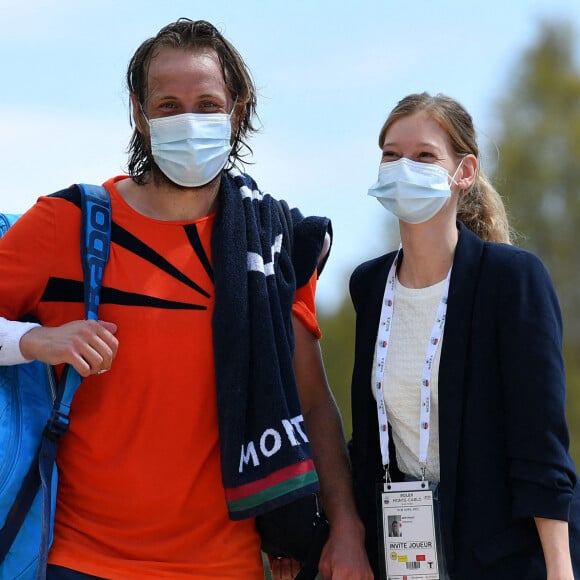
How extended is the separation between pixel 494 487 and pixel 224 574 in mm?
850

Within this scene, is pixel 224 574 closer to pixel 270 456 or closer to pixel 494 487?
pixel 270 456

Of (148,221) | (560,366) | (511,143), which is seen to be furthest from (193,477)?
(511,143)

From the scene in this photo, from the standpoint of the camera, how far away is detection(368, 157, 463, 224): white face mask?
356cm

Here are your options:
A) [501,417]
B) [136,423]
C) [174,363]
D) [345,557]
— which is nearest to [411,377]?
[501,417]

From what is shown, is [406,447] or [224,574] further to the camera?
[406,447]

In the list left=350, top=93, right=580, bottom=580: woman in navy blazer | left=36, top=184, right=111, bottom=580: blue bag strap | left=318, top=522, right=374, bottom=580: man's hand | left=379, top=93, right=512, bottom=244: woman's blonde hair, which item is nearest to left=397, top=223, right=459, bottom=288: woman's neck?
left=350, top=93, right=580, bottom=580: woman in navy blazer

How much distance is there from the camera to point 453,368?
3344 mm

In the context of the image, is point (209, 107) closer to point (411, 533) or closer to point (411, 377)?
point (411, 377)

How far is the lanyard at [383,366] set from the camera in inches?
133

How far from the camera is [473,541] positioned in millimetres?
3258

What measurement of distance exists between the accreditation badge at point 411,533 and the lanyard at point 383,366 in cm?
9

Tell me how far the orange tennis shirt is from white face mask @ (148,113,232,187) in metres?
0.29

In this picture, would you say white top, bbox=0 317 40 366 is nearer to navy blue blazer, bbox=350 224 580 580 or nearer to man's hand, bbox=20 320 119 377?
man's hand, bbox=20 320 119 377

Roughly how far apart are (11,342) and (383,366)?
1.18 metres
